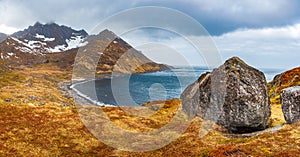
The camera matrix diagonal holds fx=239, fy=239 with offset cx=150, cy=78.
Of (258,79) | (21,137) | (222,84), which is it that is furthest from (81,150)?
(258,79)

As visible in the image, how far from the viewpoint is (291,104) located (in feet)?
103

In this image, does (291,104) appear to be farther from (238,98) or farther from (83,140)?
(83,140)

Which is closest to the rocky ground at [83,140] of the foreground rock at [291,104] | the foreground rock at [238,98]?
the foreground rock at [238,98]

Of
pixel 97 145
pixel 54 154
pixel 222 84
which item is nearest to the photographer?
pixel 54 154

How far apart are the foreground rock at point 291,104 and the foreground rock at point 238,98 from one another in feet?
7.70

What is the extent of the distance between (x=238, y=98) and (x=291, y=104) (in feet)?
22.3

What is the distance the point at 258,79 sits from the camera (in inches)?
1310

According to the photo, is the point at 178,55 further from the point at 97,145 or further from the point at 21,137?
the point at 21,137

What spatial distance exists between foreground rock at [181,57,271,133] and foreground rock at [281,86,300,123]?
2.35 meters

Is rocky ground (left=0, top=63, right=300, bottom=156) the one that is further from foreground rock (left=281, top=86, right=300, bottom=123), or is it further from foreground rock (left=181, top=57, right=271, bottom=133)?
foreground rock (left=281, top=86, right=300, bottom=123)

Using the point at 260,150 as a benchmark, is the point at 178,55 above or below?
above

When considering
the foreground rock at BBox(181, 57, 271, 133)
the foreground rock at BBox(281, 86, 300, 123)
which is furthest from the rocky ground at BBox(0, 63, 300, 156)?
the foreground rock at BBox(281, 86, 300, 123)

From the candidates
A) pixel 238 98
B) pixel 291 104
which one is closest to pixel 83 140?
pixel 238 98

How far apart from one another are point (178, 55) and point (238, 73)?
8716 millimetres
